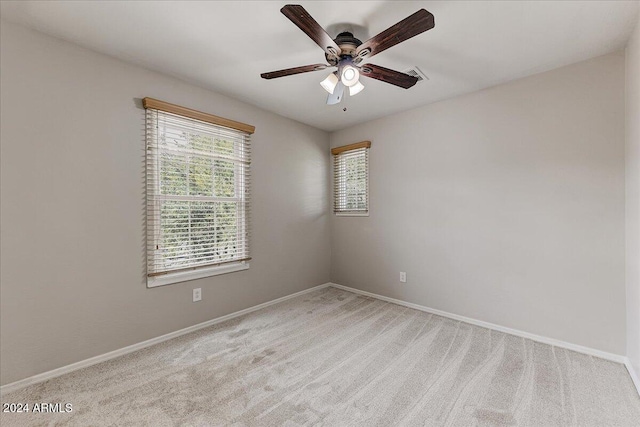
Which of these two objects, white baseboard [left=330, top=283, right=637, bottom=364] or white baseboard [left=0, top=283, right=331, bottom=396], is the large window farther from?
white baseboard [left=330, top=283, right=637, bottom=364]

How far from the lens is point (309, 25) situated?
4.84 ft

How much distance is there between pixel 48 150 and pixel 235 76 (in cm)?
158

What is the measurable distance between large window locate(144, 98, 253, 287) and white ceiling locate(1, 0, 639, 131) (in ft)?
1.60

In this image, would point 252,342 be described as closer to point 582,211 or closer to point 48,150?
point 48,150

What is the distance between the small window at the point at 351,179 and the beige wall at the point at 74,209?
1971mm

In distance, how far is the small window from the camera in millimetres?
3855

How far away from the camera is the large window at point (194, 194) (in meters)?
2.46

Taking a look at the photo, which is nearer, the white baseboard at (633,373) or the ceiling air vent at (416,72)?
the white baseboard at (633,373)

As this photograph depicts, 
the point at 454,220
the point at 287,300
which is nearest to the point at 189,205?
the point at 287,300

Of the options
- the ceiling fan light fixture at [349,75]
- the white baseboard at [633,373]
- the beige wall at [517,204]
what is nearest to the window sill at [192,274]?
the beige wall at [517,204]

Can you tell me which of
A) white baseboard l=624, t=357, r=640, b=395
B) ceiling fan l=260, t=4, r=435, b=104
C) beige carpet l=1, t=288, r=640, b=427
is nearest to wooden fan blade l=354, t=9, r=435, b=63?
ceiling fan l=260, t=4, r=435, b=104

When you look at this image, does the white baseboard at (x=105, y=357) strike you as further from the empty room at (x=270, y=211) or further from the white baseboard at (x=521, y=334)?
Result: the white baseboard at (x=521, y=334)

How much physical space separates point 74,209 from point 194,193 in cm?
92

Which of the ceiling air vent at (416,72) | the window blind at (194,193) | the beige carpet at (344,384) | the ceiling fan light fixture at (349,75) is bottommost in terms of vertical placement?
the beige carpet at (344,384)
